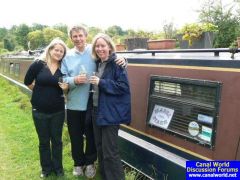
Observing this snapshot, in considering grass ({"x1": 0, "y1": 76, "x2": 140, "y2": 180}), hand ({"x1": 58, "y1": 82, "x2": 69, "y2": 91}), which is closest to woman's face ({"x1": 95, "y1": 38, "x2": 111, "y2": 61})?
hand ({"x1": 58, "y1": 82, "x2": 69, "y2": 91})

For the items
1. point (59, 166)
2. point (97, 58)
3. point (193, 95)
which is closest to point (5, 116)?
point (59, 166)

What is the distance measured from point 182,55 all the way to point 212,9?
7.13m

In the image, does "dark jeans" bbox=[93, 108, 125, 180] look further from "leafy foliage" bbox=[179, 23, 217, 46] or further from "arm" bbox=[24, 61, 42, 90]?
"leafy foliage" bbox=[179, 23, 217, 46]

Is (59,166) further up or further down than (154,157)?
further down

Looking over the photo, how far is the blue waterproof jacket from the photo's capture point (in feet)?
11.4

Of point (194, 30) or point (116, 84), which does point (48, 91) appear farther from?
point (194, 30)

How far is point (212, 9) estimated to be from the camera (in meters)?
10.3

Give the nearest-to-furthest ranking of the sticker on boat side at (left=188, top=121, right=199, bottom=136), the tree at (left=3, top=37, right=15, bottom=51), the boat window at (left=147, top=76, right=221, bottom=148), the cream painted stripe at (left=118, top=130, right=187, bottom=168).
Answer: the boat window at (left=147, top=76, right=221, bottom=148) < the sticker on boat side at (left=188, top=121, right=199, bottom=136) < the cream painted stripe at (left=118, top=130, right=187, bottom=168) < the tree at (left=3, top=37, right=15, bottom=51)

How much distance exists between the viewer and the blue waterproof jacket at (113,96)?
3471 millimetres

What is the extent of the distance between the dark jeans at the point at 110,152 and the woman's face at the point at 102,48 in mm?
582

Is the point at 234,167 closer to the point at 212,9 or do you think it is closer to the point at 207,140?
the point at 207,140

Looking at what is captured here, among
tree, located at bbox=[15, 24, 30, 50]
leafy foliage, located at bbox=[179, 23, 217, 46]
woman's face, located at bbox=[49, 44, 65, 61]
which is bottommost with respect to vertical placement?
woman's face, located at bbox=[49, 44, 65, 61]

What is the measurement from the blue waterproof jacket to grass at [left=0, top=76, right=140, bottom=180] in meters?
0.78

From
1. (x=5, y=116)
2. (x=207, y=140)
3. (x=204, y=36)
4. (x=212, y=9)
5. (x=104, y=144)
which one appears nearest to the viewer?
(x=207, y=140)
